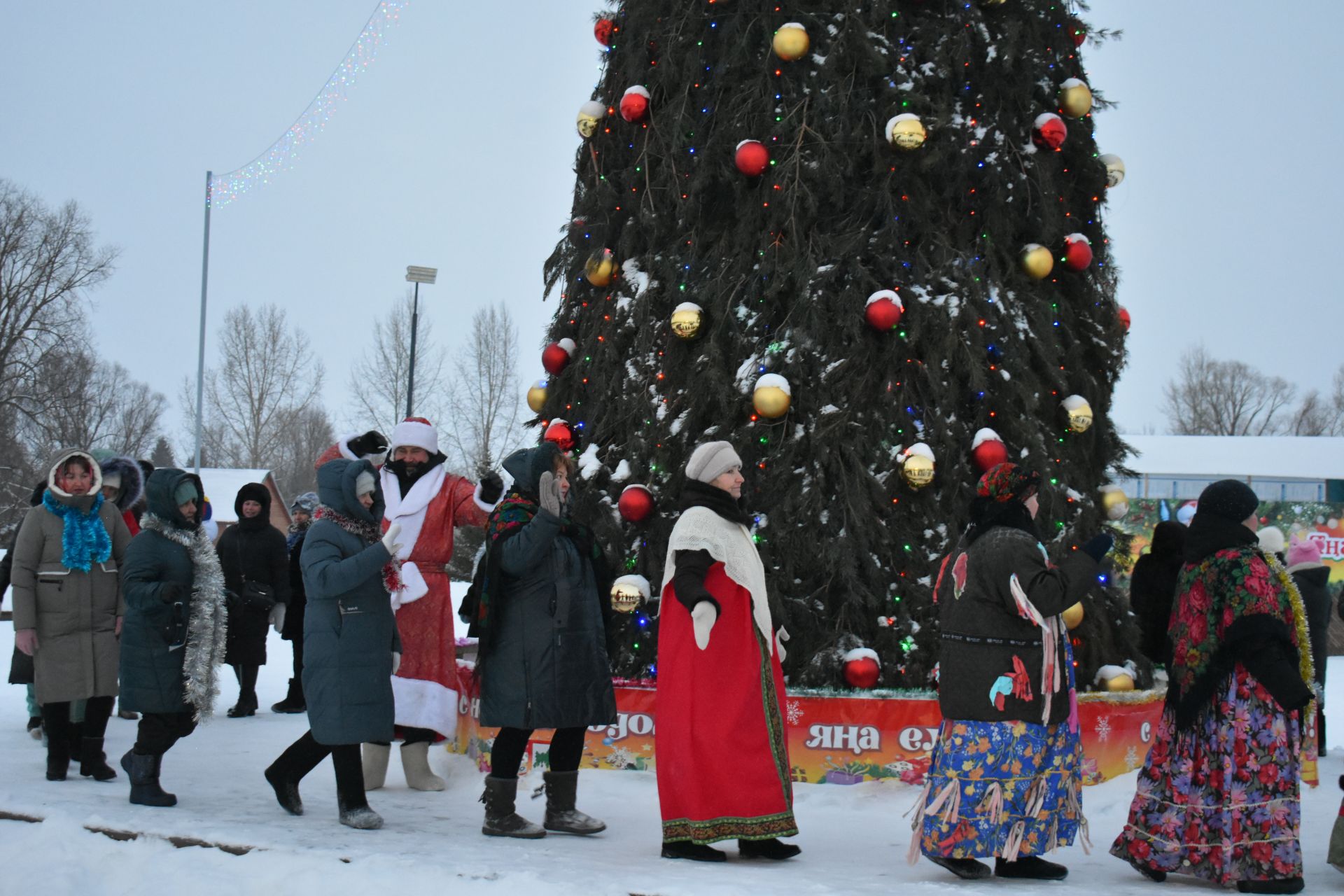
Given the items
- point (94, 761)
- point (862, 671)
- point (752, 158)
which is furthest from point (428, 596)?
point (752, 158)

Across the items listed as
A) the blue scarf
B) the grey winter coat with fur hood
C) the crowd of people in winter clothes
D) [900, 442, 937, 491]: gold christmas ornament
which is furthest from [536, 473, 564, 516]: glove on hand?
the blue scarf

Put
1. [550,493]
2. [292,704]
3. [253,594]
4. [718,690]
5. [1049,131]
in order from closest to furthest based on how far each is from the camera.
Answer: [718,690], [550,493], [1049,131], [253,594], [292,704]

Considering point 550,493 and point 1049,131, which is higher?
point 1049,131

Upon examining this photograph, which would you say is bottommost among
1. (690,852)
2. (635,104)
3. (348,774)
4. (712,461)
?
(690,852)

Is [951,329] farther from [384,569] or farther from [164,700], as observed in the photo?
[164,700]

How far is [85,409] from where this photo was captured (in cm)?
4512

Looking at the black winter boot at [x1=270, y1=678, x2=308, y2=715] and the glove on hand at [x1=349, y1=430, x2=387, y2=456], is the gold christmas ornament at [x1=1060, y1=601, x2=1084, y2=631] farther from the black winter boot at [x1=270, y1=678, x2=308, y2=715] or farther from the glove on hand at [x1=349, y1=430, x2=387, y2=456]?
the black winter boot at [x1=270, y1=678, x2=308, y2=715]

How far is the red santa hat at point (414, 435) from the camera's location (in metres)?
6.27

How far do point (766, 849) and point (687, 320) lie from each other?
3011 mm

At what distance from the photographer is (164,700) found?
19.2ft

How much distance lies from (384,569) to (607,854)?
62.5 inches

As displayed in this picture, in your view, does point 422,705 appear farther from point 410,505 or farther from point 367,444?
point 367,444

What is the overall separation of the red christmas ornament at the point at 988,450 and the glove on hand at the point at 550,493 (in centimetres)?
242

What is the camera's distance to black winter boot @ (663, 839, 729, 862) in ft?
16.3
